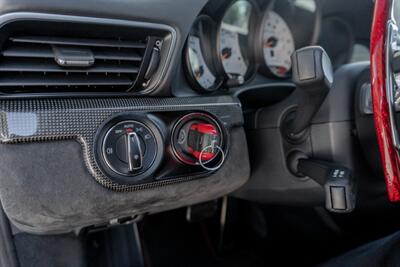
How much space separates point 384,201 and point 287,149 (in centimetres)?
45

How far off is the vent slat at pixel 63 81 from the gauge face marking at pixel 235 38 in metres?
0.41

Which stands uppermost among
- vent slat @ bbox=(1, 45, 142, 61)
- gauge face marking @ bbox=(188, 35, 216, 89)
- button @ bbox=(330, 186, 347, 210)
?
vent slat @ bbox=(1, 45, 142, 61)

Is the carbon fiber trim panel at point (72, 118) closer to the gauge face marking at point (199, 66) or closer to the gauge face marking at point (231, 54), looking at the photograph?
the gauge face marking at point (199, 66)

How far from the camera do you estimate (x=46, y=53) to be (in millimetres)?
796

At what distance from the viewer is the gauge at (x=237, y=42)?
1.25 m

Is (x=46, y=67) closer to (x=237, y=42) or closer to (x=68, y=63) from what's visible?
(x=68, y=63)

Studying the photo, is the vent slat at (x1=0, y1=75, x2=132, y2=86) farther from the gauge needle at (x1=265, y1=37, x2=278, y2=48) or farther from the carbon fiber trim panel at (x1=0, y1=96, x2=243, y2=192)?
the gauge needle at (x1=265, y1=37, x2=278, y2=48)

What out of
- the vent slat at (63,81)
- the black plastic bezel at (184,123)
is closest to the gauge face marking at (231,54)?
the black plastic bezel at (184,123)

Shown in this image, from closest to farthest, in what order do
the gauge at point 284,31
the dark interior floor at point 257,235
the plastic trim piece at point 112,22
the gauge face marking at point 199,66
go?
1. the plastic trim piece at point 112,22
2. the gauge face marking at point 199,66
3. the gauge at point 284,31
4. the dark interior floor at point 257,235

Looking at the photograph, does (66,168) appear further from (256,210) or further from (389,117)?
(256,210)

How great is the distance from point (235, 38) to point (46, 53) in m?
0.69

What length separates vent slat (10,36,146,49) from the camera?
0.77 meters

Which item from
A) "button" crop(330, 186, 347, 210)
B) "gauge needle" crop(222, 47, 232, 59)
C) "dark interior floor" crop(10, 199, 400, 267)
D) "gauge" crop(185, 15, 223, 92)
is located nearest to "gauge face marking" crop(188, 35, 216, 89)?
"gauge" crop(185, 15, 223, 92)

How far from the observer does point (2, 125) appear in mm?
747
